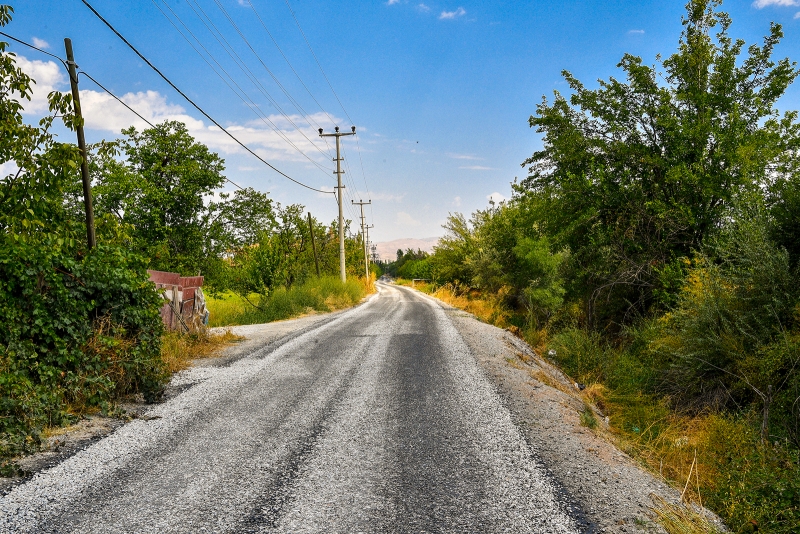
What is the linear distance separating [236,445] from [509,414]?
9.65ft

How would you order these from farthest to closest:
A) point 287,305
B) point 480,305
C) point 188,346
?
point 480,305
point 287,305
point 188,346

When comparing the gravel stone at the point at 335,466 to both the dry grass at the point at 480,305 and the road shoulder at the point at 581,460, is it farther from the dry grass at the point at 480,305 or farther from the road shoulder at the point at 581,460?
the dry grass at the point at 480,305

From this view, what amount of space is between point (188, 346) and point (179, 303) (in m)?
1.33

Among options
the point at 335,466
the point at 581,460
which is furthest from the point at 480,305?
the point at 335,466

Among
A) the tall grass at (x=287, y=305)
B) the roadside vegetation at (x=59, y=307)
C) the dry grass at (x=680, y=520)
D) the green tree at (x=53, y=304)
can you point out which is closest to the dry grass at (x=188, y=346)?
the roadside vegetation at (x=59, y=307)

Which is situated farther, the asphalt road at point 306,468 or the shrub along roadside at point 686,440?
the shrub along roadside at point 686,440

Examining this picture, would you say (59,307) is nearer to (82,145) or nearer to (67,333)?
(67,333)

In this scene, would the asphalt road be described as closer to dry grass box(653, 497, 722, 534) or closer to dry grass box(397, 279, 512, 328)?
dry grass box(653, 497, 722, 534)

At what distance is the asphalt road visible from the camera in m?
3.36

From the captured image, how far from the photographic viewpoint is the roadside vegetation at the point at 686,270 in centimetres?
603

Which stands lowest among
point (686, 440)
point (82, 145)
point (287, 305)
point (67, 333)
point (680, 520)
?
point (686, 440)

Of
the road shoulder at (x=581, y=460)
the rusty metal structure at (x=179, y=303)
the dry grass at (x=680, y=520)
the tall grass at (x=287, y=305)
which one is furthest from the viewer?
the tall grass at (x=287, y=305)

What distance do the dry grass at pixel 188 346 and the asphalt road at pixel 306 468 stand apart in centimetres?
86

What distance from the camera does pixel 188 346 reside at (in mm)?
9383
